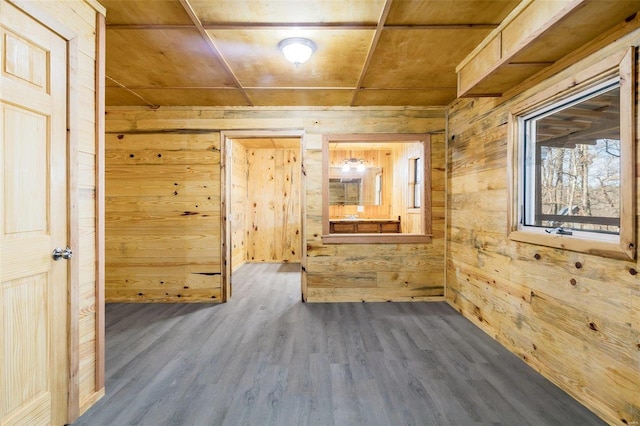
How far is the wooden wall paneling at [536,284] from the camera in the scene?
155 cm

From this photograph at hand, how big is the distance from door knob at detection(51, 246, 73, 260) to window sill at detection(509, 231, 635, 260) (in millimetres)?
2862

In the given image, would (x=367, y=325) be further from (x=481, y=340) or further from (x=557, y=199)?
(x=557, y=199)

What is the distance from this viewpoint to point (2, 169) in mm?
1300

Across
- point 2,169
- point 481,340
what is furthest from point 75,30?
point 481,340

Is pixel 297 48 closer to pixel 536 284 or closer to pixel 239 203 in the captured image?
pixel 536 284

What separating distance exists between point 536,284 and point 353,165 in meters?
4.62

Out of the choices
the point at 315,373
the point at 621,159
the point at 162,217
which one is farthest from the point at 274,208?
the point at 621,159

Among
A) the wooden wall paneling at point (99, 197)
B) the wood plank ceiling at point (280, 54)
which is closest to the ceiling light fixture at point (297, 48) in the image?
the wood plank ceiling at point (280, 54)

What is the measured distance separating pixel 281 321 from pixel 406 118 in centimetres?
273

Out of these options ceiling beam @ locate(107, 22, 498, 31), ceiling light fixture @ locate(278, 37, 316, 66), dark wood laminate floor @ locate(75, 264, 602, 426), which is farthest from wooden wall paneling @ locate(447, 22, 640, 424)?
ceiling light fixture @ locate(278, 37, 316, 66)

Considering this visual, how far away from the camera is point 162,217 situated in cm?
359

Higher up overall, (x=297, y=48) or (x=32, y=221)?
(x=297, y=48)

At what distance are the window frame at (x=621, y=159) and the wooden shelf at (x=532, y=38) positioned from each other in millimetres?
173

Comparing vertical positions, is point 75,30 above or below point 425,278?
above
